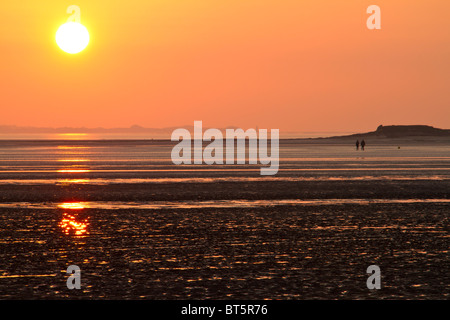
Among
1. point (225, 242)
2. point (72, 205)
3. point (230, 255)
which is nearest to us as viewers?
point (230, 255)

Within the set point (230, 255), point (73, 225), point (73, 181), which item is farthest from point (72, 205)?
point (73, 181)

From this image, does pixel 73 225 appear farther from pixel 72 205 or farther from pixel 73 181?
pixel 73 181

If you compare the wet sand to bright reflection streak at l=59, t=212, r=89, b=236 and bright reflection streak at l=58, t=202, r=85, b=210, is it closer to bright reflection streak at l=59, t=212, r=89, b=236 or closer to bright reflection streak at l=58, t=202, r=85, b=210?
bright reflection streak at l=59, t=212, r=89, b=236

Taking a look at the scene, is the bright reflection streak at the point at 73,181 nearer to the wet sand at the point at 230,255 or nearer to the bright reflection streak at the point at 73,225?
the wet sand at the point at 230,255

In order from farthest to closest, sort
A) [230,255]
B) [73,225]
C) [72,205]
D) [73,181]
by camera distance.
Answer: [73,181], [72,205], [73,225], [230,255]

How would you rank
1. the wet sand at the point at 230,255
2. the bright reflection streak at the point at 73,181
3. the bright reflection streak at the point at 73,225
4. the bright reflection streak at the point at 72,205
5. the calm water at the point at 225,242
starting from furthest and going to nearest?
the bright reflection streak at the point at 73,181, the bright reflection streak at the point at 72,205, the bright reflection streak at the point at 73,225, the calm water at the point at 225,242, the wet sand at the point at 230,255

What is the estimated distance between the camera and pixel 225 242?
654 inches

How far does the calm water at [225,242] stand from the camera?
11953mm

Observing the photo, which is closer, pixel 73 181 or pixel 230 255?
pixel 230 255

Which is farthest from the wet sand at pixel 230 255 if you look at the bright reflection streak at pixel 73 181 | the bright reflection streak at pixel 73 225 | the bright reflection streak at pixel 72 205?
the bright reflection streak at pixel 73 181

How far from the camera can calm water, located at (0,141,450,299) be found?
39.2 ft

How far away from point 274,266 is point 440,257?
12.8 ft

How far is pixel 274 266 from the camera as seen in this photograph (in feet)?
44.9

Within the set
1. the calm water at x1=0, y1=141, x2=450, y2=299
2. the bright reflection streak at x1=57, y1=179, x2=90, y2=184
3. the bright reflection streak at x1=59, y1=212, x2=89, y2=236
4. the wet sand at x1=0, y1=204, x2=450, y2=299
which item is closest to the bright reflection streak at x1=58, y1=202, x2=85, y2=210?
the calm water at x1=0, y1=141, x2=450, y2=299
